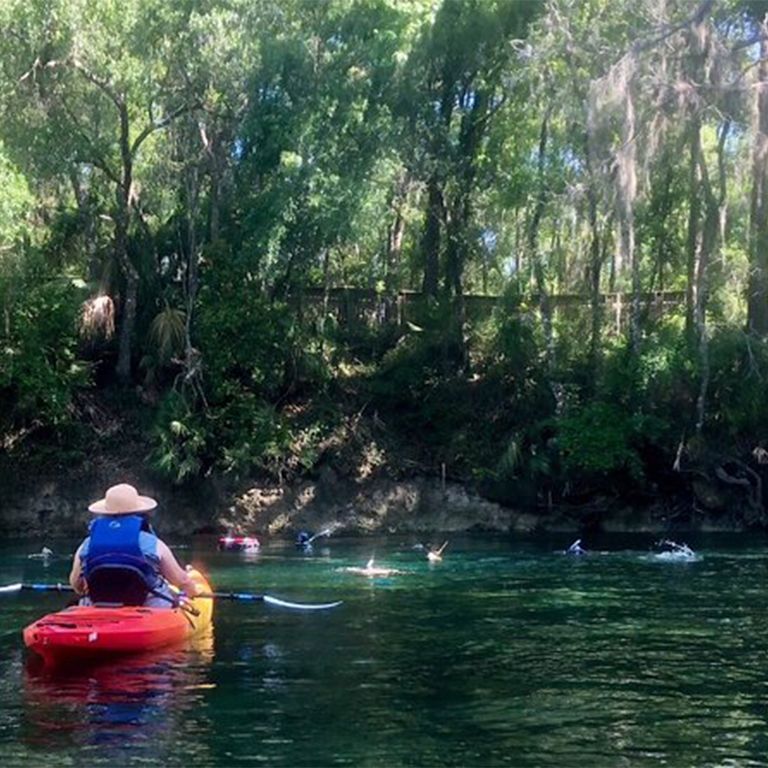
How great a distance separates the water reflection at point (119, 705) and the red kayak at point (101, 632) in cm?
15

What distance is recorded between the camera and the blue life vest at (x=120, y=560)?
13.7m

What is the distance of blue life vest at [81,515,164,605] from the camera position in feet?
45.0

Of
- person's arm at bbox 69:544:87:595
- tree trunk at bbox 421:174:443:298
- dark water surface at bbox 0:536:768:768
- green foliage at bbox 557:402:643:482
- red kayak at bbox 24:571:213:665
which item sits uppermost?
tree trunk at bbox 421:174:443:298

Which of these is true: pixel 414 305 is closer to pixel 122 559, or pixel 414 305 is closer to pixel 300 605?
pixel 300 605

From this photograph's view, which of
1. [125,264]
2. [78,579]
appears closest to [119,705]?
[78,579]

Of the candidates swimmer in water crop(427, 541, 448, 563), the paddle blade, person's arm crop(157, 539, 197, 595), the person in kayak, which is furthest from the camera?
swimmer in water crop(427, 541, 448, 563)

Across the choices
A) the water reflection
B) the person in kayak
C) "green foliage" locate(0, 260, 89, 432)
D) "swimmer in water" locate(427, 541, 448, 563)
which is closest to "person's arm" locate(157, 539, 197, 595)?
the person in kayak

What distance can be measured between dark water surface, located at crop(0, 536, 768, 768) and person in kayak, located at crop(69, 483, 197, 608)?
82cm

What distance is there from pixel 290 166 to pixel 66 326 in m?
7.17

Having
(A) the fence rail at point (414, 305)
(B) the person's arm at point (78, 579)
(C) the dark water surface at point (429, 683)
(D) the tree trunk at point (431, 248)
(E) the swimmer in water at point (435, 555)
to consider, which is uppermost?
(D) the tree trunk at point (431, 248)

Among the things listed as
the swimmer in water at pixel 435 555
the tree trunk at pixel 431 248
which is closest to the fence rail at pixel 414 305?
the tree trunk at pixel 431 248

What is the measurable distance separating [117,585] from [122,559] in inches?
17.3

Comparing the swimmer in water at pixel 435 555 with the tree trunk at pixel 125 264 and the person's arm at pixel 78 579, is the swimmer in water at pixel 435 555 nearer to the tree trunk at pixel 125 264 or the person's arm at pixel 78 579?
the person's arm at pixel 78 579

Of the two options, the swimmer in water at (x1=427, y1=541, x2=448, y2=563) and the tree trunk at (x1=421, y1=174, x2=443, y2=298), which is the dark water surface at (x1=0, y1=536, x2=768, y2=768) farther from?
the tree trunk at (x1=421, y1=174, x2=443, y2=298)
